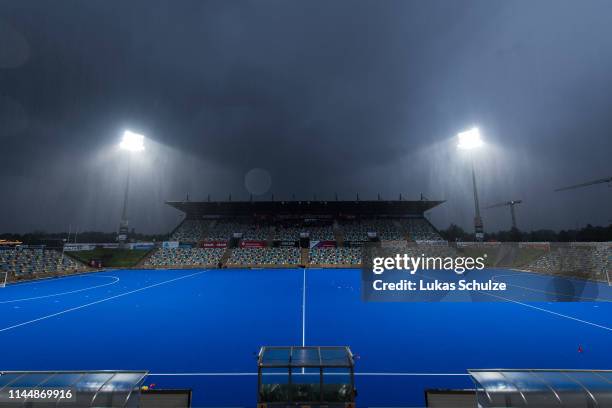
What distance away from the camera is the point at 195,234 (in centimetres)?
6619

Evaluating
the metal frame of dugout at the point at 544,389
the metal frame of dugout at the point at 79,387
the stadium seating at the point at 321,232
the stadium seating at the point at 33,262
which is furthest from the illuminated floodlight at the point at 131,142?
the metal frame of dugout at the point at 544,389

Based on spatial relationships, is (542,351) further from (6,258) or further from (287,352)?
(6,258)

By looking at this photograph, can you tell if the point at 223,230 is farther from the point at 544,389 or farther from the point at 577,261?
the point at 544,389

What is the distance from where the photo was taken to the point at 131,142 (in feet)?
151

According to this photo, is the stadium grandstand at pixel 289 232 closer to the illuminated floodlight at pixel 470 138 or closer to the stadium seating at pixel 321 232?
the stadium seating at pixel 321 232

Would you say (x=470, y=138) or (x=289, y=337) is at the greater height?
(x=470, y=138)

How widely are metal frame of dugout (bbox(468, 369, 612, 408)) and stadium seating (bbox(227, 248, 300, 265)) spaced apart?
172 feet

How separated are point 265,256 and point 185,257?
1550 centimetres

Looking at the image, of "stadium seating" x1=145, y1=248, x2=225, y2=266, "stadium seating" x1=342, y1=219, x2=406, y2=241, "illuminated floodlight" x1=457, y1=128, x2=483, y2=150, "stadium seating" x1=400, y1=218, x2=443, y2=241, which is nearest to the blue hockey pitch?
"illuminated floodlight" x1=457, y1=128, x2=483, y2=150

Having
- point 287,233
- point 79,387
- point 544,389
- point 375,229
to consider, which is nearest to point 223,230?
point 287,233

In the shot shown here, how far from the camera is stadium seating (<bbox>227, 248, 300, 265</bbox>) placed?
184ft

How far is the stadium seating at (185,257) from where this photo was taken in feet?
180

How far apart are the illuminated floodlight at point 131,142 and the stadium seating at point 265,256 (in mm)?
25746

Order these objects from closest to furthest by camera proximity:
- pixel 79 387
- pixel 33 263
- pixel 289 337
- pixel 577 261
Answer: pixel 79 387
pixel 289 337
pixel 577 261
pixel 33 263
